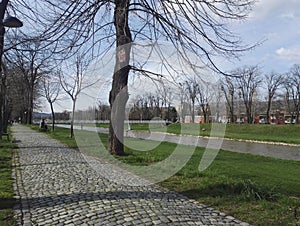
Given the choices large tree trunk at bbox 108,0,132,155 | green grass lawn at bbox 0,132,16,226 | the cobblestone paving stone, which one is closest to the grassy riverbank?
large tree trunk at bbox 108,0,132,155

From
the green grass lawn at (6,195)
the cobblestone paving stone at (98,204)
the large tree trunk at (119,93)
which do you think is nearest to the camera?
the cobblestone paving stone at (98,204)

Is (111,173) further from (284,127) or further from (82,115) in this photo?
(284,127)

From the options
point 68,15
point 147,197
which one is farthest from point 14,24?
point 147,197

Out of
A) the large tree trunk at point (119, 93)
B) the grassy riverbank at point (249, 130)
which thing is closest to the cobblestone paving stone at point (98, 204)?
the large tree trunk at point (119, 93)

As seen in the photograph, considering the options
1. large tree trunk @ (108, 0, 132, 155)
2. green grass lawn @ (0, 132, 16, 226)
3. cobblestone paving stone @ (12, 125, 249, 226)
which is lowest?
green grass lawn @ (0, 132, 16, 226)

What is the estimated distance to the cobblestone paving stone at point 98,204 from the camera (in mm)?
4527

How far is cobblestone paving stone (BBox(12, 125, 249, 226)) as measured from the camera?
453 cm

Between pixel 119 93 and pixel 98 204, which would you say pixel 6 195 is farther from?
pixel 119 93

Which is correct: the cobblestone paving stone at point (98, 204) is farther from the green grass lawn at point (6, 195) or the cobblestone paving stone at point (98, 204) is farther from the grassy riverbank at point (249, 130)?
the grassy riverbank at point (249, 130)

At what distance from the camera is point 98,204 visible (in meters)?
5.26

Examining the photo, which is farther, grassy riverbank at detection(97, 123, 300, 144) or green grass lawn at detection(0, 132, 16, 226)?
grassy riverbank at detection(97, 123, 300, 144)

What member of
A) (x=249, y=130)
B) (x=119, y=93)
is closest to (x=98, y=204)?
(x=119, y=93)

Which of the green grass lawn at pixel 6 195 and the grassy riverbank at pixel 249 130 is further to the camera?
the grassy riverbank at pixel 249 130

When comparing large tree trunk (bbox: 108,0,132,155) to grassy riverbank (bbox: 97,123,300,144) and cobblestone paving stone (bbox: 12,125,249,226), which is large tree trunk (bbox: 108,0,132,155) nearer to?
cobblestone paving stone (bbox: 12,125,249,226)
